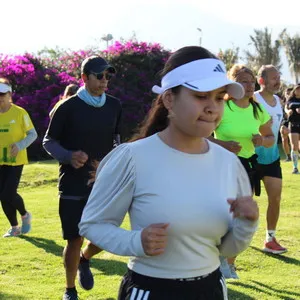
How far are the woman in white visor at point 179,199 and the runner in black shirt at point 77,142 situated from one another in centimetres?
252

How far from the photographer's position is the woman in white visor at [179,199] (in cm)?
266

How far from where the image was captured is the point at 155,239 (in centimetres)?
253

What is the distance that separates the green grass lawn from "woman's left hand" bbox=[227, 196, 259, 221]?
10.4 ft

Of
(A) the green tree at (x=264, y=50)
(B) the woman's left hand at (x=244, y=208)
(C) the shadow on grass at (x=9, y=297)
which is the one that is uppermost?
(B) the woman's left hand at (x=244, y=208)

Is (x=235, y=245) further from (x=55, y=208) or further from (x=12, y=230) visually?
(x=55, y=208)

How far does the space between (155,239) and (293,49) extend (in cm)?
6617

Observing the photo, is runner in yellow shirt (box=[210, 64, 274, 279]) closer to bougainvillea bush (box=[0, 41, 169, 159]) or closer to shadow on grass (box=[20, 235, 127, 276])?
shadow on grass (box=[20, 235, 127, 276])

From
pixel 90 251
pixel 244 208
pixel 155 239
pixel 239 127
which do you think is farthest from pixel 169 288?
pixel 239 127

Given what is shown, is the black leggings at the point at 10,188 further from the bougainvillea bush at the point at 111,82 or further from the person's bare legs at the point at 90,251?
the bougainvillea bush at the point at 111,82

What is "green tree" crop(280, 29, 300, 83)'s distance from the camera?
6556 cm

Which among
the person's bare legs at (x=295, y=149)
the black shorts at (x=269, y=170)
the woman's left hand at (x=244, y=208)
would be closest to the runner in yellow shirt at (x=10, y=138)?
the black shorts at (x=269, y=170)

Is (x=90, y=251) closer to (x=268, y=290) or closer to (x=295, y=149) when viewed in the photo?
(x=268, y=290)

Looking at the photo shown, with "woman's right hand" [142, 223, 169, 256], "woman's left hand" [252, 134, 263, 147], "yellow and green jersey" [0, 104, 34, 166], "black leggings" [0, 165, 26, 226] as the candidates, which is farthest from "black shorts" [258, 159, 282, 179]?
"woman's right hand" [142, 223, 169, 256]

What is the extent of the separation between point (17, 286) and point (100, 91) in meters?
2.12
